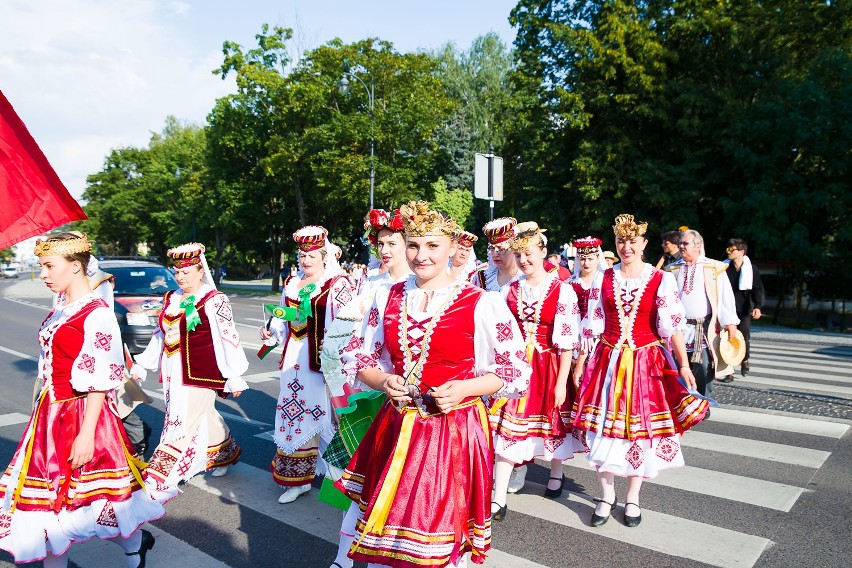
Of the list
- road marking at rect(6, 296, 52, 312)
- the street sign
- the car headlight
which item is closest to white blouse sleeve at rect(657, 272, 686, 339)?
the street sign

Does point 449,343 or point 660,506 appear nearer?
point 449,343

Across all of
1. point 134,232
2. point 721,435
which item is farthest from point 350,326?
point 134,232

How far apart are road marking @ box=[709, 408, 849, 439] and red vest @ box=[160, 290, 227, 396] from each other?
216 inches

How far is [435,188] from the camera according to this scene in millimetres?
33500

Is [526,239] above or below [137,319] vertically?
above

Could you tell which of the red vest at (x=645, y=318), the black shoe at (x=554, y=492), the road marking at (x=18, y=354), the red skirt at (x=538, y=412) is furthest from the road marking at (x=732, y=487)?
the road marking at (x=18, y=354)

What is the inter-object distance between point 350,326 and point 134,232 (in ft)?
206

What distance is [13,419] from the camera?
761cm

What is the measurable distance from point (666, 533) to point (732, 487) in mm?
1223

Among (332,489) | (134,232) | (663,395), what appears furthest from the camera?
(134,232)

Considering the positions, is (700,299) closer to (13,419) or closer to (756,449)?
(756,449)

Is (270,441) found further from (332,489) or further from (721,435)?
(721,435)

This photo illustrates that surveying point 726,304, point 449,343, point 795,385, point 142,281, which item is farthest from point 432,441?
point 142,281

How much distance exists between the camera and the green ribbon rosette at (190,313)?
4.97 meters
